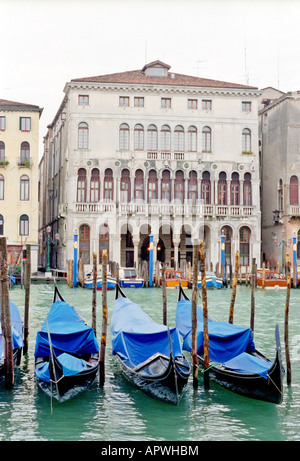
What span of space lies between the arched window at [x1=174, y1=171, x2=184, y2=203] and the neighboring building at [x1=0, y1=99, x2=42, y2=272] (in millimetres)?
5238

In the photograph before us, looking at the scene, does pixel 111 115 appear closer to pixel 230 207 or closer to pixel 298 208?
pixel 230 207

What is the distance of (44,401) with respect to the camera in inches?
277

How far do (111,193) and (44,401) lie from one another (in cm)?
1775

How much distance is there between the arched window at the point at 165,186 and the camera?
2482cm

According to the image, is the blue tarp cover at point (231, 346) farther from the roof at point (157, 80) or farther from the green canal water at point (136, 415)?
the roof at point (157, 80)

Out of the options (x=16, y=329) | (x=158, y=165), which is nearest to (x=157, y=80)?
(x=158, y=165)

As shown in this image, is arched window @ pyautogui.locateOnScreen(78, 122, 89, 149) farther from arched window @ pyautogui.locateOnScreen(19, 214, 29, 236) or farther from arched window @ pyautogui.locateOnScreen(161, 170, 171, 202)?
arched window @ pyautogui.locateOnScreen(19, 214, 29, 236)

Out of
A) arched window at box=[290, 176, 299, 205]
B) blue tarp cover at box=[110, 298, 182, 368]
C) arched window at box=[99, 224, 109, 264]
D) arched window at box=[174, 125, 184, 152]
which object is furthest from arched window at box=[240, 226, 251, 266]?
blue tarp cover at box=[110, 298, 182, 368]

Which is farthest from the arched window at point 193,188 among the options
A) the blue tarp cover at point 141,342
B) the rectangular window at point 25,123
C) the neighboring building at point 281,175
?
the blue tarp cover at point 141,342

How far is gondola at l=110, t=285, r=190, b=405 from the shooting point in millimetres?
6922

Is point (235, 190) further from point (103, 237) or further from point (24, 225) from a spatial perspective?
point (24, 225)

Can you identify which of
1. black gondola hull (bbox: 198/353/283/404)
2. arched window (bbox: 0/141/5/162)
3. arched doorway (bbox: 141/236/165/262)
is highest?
arched window (bbox: 0/141/5/162)
